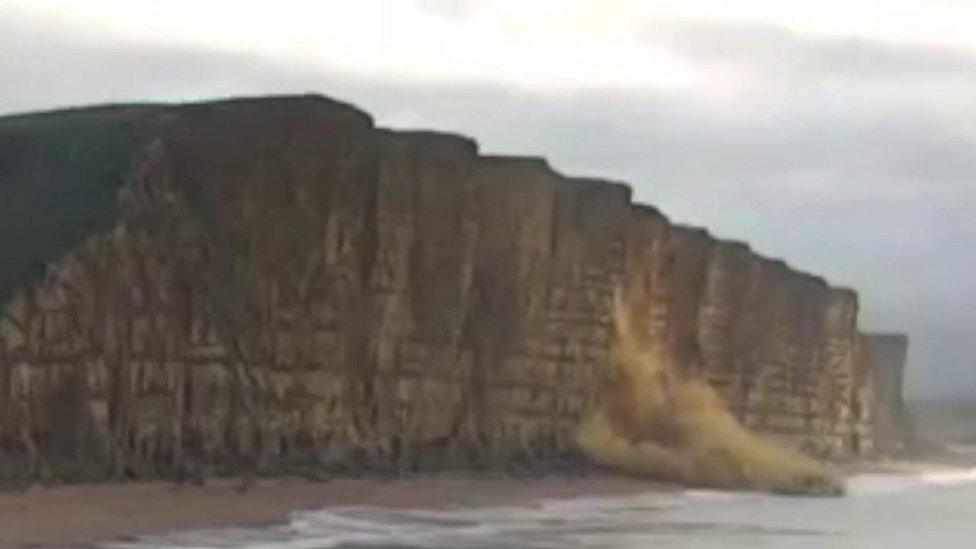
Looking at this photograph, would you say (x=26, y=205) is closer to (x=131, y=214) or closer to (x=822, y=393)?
(x=131, y=214)

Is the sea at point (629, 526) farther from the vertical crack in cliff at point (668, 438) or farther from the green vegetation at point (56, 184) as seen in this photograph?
the green vegetation at point (56, 184)

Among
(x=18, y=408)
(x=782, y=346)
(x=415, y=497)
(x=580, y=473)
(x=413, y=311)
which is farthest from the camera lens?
(x=782, y=346)

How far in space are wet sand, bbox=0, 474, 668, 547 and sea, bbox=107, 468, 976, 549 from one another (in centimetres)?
86

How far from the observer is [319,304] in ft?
171

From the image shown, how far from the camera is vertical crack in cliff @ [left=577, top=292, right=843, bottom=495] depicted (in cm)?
6381

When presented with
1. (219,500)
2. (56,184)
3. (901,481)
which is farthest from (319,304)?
(901,481)

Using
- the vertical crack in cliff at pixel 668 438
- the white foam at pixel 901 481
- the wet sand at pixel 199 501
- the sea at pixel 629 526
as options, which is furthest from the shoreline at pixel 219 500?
the white foam at pixel 901 481

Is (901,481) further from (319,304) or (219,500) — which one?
(219,500)

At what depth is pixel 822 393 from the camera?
8988cm

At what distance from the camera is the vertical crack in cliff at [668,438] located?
63.8 m

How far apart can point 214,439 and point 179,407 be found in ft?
4.16

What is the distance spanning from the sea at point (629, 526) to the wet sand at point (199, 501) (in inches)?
33.7

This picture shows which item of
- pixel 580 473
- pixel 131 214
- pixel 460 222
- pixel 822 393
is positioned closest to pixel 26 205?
pixel 131 214

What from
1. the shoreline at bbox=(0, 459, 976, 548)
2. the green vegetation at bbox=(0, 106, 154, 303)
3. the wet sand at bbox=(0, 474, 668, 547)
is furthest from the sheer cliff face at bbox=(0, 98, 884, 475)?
the wet sand at bbox=(0, 474, 668, 547)
